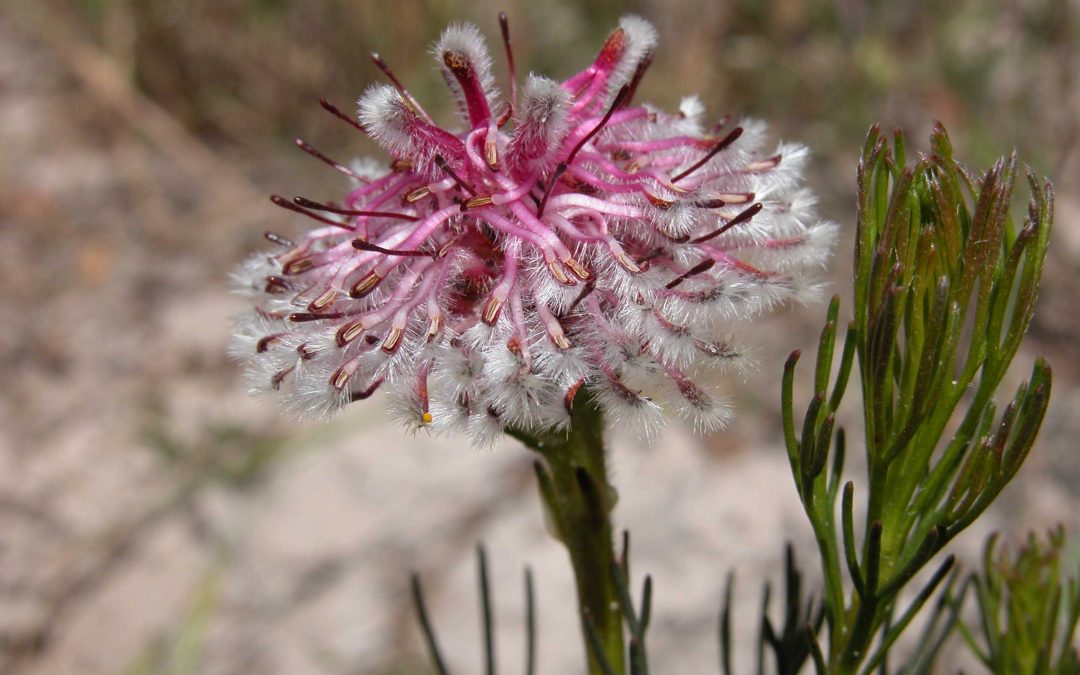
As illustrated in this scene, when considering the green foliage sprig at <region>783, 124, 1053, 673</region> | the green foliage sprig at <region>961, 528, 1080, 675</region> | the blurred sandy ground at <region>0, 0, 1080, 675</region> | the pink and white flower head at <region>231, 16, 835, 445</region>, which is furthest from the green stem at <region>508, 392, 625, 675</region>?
the blurred sandy ground at <region>0, 0, 1080, 675</region>

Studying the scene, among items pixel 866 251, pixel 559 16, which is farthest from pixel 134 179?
pixel 866 251

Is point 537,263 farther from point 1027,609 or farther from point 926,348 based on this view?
point 1027,609

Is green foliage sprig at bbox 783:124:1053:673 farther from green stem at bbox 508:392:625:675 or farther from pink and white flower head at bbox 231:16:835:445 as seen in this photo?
green stem at bbox 508:392:625:675

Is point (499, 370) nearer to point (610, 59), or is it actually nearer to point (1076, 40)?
point (610, 59)

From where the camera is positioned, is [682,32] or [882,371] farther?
[682,32]

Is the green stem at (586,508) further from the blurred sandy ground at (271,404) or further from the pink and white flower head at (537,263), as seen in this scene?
the blurred sandy ground at (271,404)

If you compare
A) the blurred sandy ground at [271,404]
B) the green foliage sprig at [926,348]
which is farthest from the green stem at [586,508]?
the blurred sandy ground at [271,404]

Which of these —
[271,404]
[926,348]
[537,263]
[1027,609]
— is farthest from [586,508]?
[271,404]
